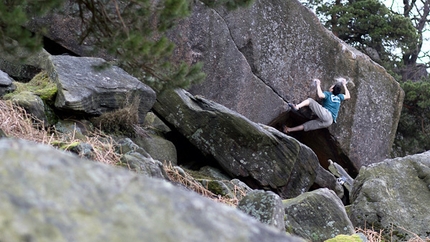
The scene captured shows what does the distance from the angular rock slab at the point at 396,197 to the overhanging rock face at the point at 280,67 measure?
14.3 feet

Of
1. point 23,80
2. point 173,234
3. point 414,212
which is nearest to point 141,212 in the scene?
point 173,234

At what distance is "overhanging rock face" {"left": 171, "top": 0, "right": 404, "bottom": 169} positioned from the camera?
10727 millimetres

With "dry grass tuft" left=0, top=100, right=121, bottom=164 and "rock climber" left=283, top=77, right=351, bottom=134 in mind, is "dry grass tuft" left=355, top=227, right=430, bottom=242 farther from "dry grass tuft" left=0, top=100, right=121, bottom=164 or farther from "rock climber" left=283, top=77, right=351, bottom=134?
"rock climber" left=283, top=77, right=351, bottom=134

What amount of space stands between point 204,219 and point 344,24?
1540 centimetres

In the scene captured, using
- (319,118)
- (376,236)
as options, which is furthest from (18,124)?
(319,118)

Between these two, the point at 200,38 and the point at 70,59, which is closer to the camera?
the point at 70,59

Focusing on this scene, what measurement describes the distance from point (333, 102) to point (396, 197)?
5.17 meters

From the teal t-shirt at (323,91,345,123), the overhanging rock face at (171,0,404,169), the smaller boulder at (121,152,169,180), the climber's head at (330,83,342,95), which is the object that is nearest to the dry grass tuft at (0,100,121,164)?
the smaller boulder at (121,152,169,180)

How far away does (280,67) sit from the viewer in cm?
1148

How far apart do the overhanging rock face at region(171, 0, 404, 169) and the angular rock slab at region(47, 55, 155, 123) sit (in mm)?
2540

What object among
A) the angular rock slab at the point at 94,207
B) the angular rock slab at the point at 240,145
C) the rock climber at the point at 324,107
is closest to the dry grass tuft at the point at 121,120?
the angular rock slab at the point at 240,145

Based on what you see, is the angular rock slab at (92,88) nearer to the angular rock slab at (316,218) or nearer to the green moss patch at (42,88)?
the green moss patch at (42,88)

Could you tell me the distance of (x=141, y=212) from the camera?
41.6 inches

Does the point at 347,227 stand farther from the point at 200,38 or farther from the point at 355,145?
the point at 355,145
